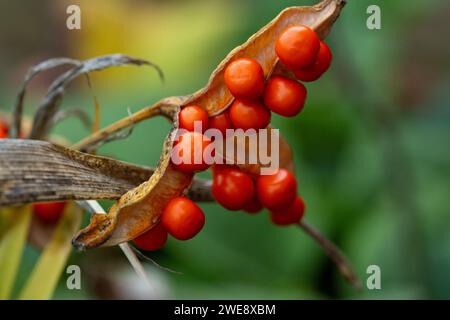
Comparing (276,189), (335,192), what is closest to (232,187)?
(276,189)

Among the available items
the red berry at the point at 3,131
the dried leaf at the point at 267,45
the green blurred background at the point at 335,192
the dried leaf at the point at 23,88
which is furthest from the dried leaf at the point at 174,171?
the green blurred background at the point at 335,192

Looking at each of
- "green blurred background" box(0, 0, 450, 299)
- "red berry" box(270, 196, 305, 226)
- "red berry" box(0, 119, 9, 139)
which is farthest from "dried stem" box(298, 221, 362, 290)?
"red berry" box(0, 119, 9, 139)

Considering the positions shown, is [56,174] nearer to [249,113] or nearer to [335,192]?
[249,113]

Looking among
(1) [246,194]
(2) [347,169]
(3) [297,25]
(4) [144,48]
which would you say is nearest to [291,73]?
(3) [297,25]

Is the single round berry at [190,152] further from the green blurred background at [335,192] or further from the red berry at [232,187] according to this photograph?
the green blurred background at [335,192]

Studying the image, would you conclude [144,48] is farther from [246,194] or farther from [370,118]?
[246,194]

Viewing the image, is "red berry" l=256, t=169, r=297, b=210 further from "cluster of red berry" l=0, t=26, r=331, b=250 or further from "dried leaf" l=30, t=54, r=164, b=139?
"dried leaf" l=30, t=54, r=164, b=139
